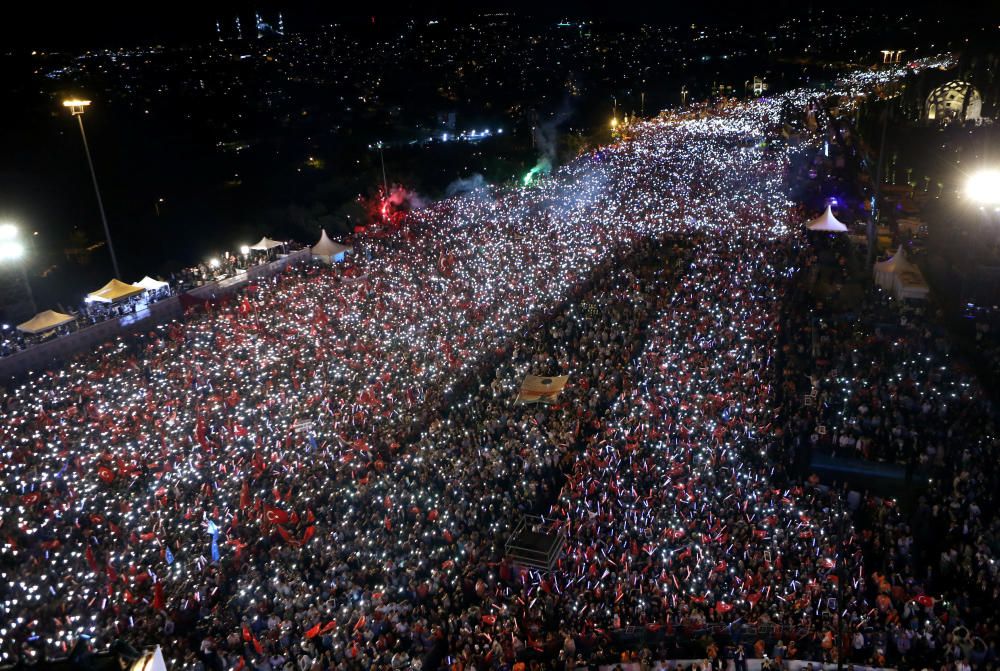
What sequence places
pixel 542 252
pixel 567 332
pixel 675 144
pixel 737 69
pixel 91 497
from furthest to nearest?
pixel 737 69
pixel 675 144
pixel 542 252
pixel 567 332
pixel 91 497

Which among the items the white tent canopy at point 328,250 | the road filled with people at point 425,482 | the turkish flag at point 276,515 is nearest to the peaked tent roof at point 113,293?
the road filled with people at point 425,482

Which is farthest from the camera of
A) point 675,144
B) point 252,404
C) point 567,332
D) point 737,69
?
point 737,69

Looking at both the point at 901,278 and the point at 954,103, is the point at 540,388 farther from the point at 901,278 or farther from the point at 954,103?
the point at 954,103

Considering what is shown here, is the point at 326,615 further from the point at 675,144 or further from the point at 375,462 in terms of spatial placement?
the point at 675,144

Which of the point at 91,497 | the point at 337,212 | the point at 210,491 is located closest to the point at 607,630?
the point at 210,491

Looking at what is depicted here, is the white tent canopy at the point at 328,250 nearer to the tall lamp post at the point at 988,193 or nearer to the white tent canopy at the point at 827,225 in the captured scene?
the white tent canopy at the point at 827,225

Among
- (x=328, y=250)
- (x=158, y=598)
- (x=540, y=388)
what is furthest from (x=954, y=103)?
(x=158, y=598)

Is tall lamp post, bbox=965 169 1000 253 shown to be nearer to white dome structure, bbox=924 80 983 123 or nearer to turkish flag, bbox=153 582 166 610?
white dome structure, bbox=924 80 983 123
